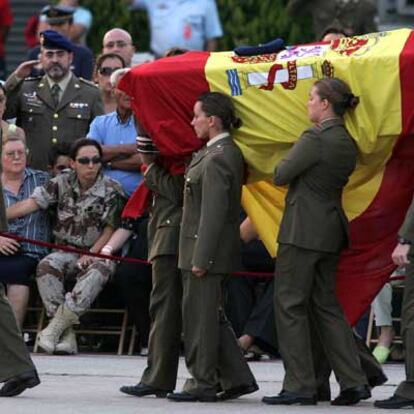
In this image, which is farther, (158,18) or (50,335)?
(158,18)

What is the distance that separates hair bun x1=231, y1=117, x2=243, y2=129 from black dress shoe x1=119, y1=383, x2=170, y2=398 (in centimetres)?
176

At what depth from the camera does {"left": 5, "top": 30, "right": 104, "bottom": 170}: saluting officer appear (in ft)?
52.1

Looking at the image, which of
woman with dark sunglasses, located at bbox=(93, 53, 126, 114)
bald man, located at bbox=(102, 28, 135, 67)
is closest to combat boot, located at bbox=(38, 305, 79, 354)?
woman with dark sunglasses, located at bbox=(93, 53, 126, 114)

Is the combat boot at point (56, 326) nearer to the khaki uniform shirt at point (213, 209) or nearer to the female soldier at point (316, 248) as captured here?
the khaki uniform shirt at point (213, 209)

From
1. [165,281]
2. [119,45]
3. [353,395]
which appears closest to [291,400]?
[353,395]

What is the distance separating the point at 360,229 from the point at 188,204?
3.72 feet

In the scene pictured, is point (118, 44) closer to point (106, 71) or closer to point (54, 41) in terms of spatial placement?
point (106, 71)

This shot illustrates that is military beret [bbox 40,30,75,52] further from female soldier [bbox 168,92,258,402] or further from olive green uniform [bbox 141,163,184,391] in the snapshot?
female soldier [bbox 168,92,258,402]

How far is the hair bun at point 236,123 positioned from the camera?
39.2ft

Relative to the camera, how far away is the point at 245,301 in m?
14.7

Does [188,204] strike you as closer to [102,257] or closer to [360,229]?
[360,229]

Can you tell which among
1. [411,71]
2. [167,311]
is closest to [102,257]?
[167,311]

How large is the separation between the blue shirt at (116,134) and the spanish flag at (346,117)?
3110mm

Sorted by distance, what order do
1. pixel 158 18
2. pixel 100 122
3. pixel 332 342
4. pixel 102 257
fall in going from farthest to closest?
pixel 158 18 < pixel 100 122 < pixel 102 257 < pixel 332 342
